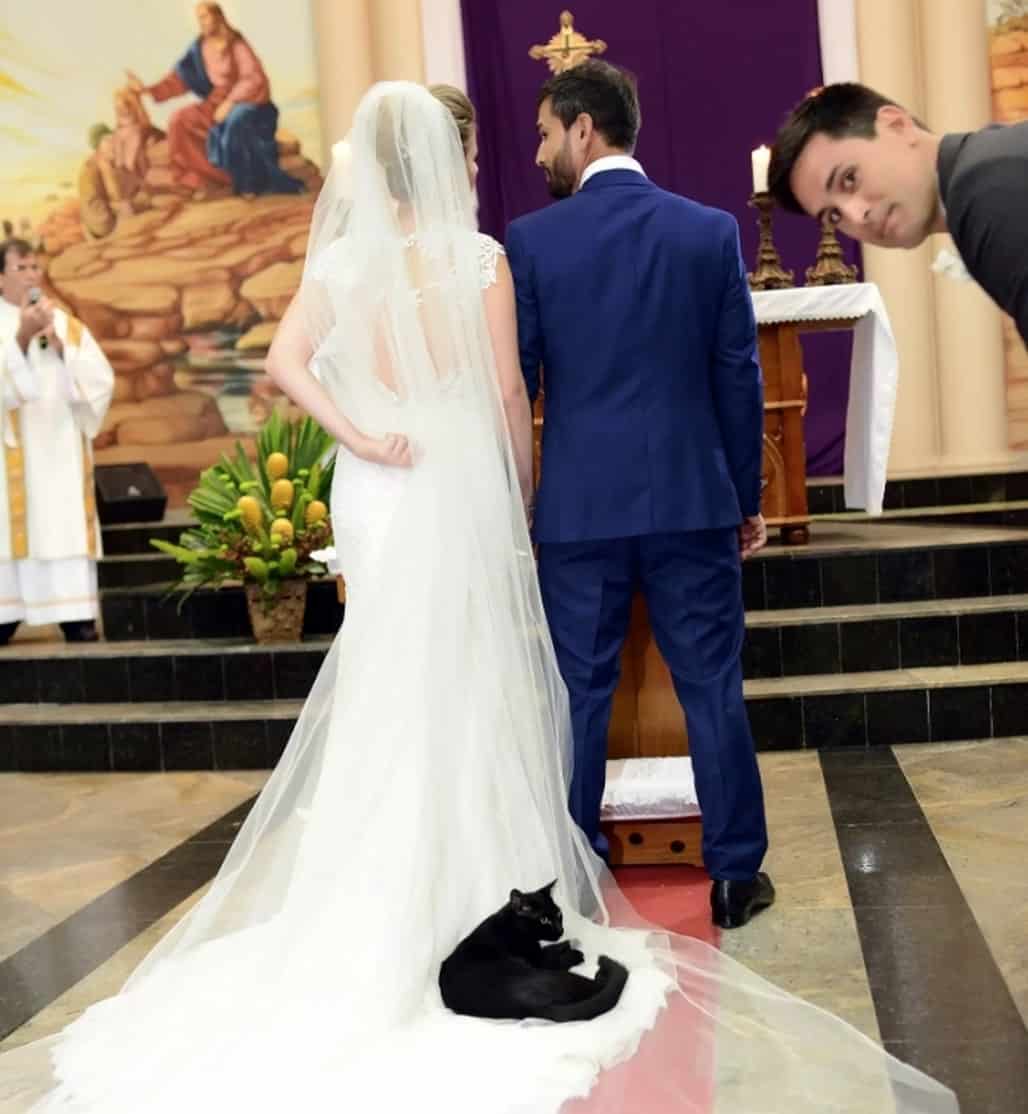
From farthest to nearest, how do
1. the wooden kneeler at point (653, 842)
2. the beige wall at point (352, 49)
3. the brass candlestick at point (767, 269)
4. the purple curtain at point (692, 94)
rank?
the beige wall at point (352, 49), the purple curtain at point (692, 94), the brass candlestick at point (767, 269), the wooden kneeler at point (653, 842)

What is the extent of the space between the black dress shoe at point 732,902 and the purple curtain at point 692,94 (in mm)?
5765

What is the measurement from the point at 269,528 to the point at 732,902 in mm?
3011

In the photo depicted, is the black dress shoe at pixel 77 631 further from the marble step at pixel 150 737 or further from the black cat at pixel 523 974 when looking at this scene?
the black cat at pixel 523 974

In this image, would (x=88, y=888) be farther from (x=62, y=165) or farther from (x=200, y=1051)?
(x=62, y=165)

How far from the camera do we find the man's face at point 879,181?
201 centimetres

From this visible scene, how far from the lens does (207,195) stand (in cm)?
957

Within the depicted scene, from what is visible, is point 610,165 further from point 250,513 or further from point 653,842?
point 250,513

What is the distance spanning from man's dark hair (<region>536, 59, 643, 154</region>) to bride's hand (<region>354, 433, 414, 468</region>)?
30.5 inches

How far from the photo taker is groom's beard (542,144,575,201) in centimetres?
339

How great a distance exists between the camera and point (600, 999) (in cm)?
284

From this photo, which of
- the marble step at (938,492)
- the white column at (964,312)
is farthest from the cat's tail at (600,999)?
the white column at (964,312)

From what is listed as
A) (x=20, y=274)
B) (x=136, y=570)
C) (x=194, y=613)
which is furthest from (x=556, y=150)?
(x=136, y=570)

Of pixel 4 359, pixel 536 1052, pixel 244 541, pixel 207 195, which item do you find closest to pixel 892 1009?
pixel 536 1052

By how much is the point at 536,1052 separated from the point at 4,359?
5.10 m
